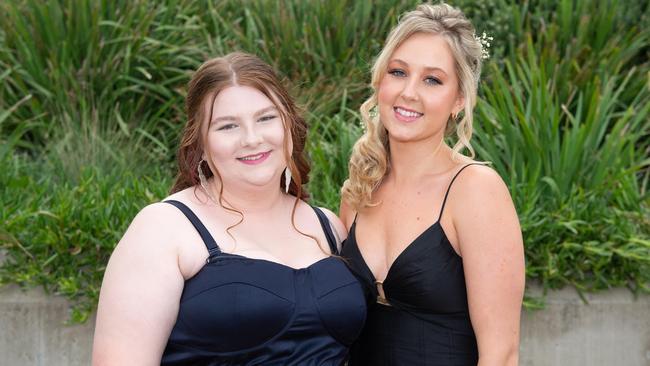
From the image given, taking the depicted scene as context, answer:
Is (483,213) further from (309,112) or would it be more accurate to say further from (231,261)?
(309,112)

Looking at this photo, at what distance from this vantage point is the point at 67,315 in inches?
201

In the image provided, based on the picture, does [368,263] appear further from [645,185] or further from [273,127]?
[645,185]

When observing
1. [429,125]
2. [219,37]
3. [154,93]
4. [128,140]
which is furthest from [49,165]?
[429,125]

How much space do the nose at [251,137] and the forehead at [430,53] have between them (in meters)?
0.58

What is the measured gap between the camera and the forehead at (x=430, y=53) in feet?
11.3

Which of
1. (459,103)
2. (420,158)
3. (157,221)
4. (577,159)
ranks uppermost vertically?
(459,103)

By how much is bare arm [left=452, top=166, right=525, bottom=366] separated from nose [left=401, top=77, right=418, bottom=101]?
37 cm

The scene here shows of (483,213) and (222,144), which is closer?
(483,213)

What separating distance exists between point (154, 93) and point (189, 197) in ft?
12.2

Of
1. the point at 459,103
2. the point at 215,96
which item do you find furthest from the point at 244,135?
the point at 459,103

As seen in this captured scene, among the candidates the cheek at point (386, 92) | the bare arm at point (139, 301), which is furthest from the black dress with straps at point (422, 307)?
the bare arm at point (139, 301)

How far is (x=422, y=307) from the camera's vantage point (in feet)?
11.4

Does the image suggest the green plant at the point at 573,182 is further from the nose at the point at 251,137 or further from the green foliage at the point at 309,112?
the nose at the point at 251,137

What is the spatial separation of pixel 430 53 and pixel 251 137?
2.21ft
